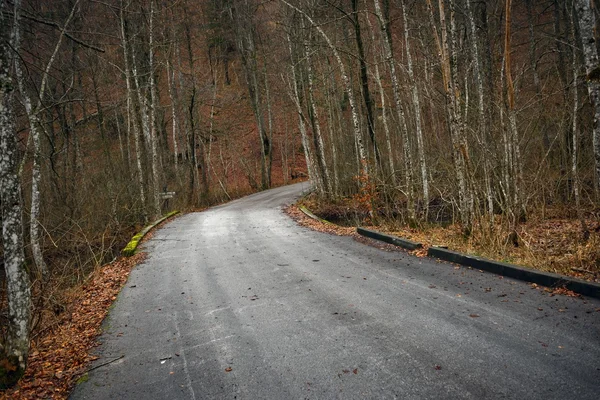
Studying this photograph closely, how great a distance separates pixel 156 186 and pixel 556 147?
16.0 m

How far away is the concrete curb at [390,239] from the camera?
357 inches

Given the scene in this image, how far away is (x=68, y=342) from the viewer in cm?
562

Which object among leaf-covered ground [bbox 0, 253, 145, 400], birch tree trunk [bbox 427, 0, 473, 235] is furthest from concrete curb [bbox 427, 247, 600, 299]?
leaf-covered ground [bbox 0, 253, 145, 400]

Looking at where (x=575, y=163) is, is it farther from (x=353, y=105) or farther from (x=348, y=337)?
(x=348, y=337)

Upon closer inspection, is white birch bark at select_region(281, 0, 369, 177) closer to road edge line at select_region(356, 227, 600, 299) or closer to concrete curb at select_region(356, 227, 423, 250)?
concrete curb at select_region(356, 227, 423, 250)

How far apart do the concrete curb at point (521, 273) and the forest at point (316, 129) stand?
57 cm

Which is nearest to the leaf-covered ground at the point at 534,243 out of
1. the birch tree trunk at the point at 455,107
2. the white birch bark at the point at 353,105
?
the birch tree trunk at the point at 455,107

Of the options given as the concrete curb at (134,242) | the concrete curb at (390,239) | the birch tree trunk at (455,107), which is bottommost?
the concrete curb at (390,239)

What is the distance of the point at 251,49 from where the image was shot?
95.2 feet

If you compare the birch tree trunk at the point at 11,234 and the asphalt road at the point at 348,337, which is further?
the birch tree trunk at the point at 11,234

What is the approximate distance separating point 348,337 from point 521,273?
315cm

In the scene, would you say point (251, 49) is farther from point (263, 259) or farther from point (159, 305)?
point (159, 305)

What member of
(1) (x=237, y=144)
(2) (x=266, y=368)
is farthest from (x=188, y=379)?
(1) (x=237, y=144)

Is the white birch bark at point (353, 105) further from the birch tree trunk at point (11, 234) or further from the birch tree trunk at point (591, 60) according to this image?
the birch tree trunk at point (11, 234)
